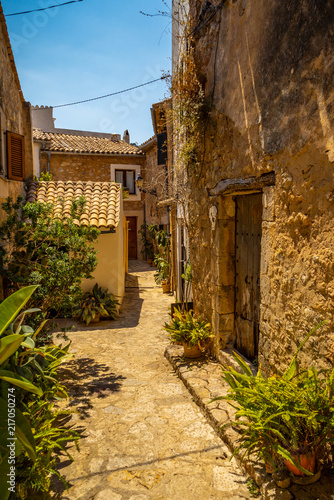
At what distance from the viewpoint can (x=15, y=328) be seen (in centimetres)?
302

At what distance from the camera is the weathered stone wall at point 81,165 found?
662 inches

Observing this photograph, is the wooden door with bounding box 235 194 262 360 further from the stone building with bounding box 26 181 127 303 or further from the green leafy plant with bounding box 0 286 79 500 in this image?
the stone building with bounding box 26 181 127 303

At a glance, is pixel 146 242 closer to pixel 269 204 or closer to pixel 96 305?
pixel 96 305

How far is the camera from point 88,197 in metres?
9.13

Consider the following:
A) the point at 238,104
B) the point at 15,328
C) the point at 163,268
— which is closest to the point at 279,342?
the point at 15,328

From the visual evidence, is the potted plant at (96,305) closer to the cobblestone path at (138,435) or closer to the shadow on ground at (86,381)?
the cobblestone path at (138,435)

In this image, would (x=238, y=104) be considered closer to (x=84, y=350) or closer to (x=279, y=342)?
(x=279, y=342)

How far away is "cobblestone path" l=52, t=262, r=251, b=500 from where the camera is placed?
9.25 ft

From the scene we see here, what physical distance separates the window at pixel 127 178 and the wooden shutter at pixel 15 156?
1193cm

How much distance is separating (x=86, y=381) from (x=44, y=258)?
1.89 m

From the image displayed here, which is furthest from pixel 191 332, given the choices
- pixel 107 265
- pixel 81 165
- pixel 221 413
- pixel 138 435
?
pixel 81 165

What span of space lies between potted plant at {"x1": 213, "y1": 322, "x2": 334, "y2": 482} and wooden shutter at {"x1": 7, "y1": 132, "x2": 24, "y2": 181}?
17.7 feet

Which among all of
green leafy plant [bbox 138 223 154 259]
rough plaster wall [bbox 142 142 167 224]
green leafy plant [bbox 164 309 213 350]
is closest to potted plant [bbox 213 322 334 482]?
green leafy plant [bbox 164 309 213 350]

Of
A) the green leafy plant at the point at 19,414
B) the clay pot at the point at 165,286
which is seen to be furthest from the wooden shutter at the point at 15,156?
the clay pot at the point at 165,286
